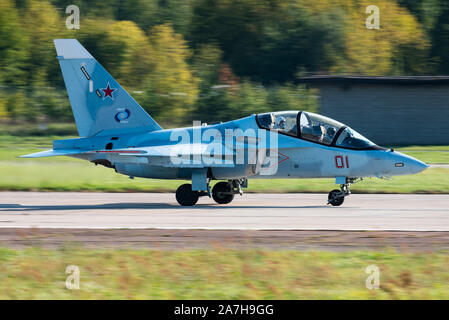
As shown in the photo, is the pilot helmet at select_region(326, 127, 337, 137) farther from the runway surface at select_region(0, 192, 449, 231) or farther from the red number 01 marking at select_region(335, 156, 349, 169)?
the runway surface at select_region(0, 192, 449, 231)

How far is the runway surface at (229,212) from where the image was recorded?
508 inches

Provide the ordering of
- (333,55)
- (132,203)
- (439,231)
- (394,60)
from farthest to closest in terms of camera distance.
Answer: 1. (394,60)
2. (333,55)
3. (132,203)
4. (439,231)

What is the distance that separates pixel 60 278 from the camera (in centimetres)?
833

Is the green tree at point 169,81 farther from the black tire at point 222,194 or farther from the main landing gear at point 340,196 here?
the main landing gear at point 340,196

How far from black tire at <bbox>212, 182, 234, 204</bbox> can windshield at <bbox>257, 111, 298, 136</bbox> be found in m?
2.02

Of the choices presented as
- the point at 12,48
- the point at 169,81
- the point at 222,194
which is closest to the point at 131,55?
the point at 169,81

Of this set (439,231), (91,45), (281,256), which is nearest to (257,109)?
(91,45)

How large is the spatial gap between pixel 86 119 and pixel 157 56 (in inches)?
1189

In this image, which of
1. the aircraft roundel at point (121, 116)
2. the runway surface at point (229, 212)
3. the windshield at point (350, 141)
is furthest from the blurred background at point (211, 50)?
the windshield at point (350, 141)

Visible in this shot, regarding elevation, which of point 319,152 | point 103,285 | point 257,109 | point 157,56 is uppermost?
point 157,56

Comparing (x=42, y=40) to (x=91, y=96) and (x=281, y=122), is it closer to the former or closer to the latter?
(x=91, y=96)

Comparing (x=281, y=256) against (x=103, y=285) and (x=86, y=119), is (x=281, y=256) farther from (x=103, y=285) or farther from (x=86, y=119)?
(x=86, y=119)

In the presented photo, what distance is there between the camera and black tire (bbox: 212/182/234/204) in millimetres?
16875

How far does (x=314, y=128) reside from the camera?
1591cm
